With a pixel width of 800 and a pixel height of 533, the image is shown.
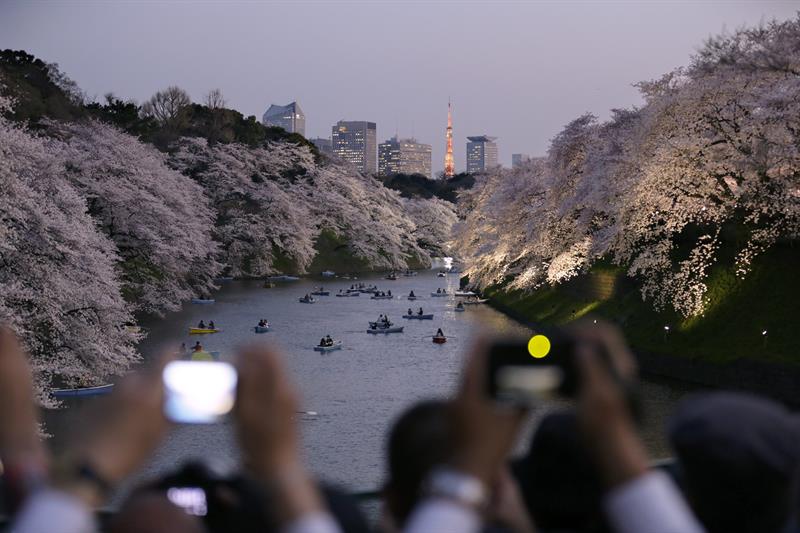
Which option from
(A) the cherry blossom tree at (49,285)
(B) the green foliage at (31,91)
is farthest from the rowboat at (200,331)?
(A) the cherry blossom tree at (49,285)

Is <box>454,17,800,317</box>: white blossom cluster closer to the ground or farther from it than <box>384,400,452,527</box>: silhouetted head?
farther from it

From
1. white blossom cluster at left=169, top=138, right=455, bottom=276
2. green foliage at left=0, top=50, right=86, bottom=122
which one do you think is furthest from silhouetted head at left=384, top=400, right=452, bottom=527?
white blossom cluster at left=169, top=138, right=455, bottom=276

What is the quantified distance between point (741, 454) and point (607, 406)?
0.56 m

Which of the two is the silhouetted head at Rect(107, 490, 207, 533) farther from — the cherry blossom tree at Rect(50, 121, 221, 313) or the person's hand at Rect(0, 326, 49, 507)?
the cherry blossom tree at Rect(50, 121, 221, 313)

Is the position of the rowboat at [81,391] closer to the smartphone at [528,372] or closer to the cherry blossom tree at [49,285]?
the cherry blossom tree at [49,285]

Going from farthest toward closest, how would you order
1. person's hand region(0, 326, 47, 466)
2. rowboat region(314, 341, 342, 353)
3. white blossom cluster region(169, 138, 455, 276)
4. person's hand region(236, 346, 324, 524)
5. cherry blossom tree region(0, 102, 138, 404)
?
white blossom cluster region(169, 138, 455, 276)
rowboat region(314, 341, 342, 353)
cherry blossom tree region(0, 102, 138, 404)
person's hand region(0, 326, 47, 466)
person's hand region(236, 346, 324, 524)

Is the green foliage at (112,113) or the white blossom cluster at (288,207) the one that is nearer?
the green foliage at (112,113)

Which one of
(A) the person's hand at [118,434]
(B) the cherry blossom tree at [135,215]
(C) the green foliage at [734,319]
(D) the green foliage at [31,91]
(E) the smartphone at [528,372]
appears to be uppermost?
(D) the green foliage at [31,91]

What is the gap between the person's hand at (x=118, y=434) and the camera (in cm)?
136

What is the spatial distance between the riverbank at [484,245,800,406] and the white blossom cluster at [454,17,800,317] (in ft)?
1.31

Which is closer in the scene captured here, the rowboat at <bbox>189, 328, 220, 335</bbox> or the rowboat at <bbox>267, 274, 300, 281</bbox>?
the rowboat at <bbox>189, 328, 220, 335</bbox>

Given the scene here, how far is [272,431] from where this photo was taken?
1277 mm

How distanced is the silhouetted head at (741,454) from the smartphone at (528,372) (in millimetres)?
547

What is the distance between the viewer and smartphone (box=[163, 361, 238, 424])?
Result: 1334 millimetres
